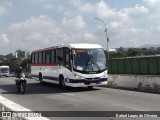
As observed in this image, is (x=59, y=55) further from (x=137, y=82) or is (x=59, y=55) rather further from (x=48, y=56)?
(x=137, y=82)

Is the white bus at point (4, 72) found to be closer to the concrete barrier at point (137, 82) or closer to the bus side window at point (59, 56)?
the concrete barrier at point (137, 82)

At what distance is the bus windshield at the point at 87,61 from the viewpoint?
20.5 m

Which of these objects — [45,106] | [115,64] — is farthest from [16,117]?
[115,64]

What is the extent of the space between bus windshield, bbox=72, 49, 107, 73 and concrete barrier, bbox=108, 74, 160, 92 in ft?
7.37

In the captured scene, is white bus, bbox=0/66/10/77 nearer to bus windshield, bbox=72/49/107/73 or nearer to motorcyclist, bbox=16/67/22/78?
motorcyclist, bbox=16/67/22/78

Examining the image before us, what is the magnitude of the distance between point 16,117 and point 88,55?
1394 centimetres

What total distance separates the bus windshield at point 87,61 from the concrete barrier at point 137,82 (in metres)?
2.25

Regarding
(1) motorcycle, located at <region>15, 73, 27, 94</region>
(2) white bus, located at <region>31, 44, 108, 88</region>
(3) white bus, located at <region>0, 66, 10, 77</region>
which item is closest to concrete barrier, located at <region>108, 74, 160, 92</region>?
(2) white bus, located at <region>31, 44, 108, 88</region>

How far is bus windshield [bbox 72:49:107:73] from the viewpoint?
20469 millimetres

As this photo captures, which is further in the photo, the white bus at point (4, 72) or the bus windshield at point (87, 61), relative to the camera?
the white bus at point (4, 72)

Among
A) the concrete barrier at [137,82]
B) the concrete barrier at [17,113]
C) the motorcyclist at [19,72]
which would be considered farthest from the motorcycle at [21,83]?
the concrete barrier at [17,113]

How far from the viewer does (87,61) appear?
20.6 m

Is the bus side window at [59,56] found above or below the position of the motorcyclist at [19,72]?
above

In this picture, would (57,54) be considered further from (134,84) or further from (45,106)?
(45,106)
